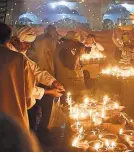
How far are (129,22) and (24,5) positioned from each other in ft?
5.63

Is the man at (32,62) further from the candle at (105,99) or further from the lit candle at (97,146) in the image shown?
the lit candle at (97,146)

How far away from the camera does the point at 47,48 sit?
459 centimetres

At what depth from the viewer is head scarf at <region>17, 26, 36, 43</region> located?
4070 mm

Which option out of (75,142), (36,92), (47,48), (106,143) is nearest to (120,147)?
(106,143)

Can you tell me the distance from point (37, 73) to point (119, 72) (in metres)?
1.79

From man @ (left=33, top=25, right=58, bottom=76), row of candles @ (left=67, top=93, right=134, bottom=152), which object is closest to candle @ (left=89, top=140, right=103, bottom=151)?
row of candles @ (left=67, top=93, right=134, bottom=152)

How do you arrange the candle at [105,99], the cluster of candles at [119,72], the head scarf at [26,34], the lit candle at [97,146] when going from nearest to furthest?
the lit candle at [97,146] < the head scarf at [26,34] < the candle at [105,99] < the cluster of candles at [119,72]

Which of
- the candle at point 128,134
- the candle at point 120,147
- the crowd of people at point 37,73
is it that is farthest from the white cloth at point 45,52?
the candle at point 120,147

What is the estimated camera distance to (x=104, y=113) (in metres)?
3.92

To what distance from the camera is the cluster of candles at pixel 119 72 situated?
5076mm

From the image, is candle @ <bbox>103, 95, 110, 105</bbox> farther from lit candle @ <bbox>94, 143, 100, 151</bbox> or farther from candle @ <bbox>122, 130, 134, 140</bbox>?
lit candle @ <bbox>94, 143, 100, 151</bbox>

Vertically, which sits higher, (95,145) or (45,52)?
(45,52)

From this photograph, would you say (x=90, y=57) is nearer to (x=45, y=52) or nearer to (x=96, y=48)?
(x=96, y=48)

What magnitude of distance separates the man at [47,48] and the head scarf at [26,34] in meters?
0.28
